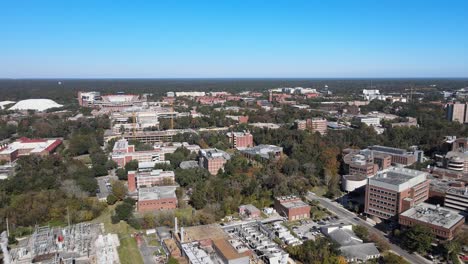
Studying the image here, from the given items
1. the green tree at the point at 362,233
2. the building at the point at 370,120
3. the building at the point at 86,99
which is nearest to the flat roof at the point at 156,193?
the green tree at the point at 362,233

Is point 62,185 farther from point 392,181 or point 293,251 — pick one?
point 392,181

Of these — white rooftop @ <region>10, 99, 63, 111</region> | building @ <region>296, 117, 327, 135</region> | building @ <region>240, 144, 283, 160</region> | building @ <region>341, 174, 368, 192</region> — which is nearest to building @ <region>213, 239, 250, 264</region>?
building @ <region>341, 174, 368, 192</region>

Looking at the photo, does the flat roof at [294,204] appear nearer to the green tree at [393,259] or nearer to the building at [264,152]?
the green tree at [393,259]

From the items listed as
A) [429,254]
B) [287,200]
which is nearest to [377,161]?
[287,200]

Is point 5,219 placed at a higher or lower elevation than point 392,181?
lower

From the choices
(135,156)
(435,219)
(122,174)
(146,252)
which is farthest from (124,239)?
(435,219)

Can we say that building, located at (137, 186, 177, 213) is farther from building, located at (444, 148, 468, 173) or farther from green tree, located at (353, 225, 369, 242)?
building, located at (444, 148, 468, 173)
